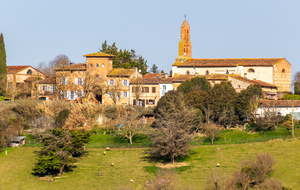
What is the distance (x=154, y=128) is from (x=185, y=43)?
99.6 feet

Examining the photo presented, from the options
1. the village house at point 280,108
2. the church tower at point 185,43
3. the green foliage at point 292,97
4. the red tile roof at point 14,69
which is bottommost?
the village house at point 280,108

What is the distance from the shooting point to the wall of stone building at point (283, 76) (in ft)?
214

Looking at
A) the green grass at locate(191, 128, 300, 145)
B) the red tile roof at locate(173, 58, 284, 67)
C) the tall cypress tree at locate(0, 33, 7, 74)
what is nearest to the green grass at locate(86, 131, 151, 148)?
the green grass at locate(191, 128, 300, 145)

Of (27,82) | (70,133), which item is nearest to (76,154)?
(70,133)

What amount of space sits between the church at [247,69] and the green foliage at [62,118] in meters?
19.8

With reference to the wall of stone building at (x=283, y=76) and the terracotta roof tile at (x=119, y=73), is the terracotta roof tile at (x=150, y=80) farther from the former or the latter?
the wall of stone building at (x=283, y=76)

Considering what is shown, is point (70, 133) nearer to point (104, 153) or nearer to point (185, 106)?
point (104, 153)

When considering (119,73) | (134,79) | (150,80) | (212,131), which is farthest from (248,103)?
(119,73)

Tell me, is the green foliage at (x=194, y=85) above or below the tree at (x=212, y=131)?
above

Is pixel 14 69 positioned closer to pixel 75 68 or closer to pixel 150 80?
pixel 75 68

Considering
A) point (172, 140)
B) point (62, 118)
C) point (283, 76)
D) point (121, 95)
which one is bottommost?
point (172, 140)

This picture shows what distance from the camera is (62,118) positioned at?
5231cm

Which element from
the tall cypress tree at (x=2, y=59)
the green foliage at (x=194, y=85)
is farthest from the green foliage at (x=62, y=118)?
the tall cypress tree at (x=2, y=59)

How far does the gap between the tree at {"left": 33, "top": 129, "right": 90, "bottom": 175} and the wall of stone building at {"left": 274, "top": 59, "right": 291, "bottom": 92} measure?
30.9m
